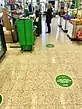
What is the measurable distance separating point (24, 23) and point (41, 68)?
1.58m

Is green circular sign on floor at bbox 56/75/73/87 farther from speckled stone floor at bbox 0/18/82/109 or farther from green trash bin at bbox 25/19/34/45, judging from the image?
green trash bin at bbox 25/19/34/45

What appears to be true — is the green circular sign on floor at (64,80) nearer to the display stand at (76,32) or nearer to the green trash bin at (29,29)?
the green trash bin at (29,29)

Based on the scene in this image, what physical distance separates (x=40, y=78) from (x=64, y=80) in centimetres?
56

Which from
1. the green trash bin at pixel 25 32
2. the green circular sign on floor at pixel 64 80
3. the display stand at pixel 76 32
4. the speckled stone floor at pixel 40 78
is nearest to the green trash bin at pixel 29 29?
the green trash bin at pixel 25 32

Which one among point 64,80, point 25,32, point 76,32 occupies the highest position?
point 25,32

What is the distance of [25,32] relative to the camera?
14.1 feet

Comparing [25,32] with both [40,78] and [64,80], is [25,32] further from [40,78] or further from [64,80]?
[64,80]

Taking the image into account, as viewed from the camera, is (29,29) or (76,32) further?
(76,32)

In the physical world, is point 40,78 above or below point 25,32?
below

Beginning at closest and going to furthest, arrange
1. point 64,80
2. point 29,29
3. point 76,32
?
point 64,80, point 29,29, point 76,32

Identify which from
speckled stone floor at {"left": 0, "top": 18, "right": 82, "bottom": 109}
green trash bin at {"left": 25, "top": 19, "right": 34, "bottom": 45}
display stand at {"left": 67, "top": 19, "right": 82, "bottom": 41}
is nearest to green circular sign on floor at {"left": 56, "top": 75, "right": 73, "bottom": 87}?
speckled stone floor at {"left": 0, "top": 18, "right": 82, "bottom": 109}

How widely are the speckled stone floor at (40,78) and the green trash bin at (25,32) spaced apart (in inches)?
10.1

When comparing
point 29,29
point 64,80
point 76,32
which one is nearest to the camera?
point 64,80

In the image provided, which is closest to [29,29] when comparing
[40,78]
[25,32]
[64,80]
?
[25,32]
